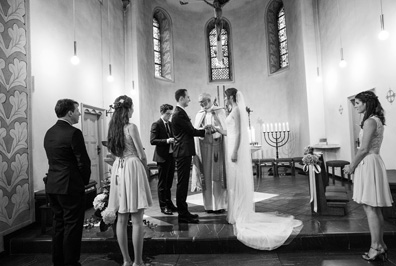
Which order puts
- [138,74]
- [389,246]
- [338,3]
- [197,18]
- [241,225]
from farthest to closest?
[197,18], [138,74], [338,3], [241,225], [389,246]

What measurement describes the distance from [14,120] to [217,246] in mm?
3108

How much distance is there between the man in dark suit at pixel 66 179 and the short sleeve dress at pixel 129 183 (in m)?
0.28

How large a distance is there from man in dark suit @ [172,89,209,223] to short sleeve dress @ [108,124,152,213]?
37.1 inches

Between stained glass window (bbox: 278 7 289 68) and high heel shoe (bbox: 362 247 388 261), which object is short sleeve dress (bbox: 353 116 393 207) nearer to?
high heel shoe (bbox: 362 247 388 261)

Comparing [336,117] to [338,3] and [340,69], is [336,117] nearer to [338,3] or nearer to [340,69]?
[340,69]

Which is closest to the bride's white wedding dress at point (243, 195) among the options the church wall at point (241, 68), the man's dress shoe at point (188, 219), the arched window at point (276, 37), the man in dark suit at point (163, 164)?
the man's dress shoe at point (188, 219)

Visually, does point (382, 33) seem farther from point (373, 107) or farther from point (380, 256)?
point (380, 256)

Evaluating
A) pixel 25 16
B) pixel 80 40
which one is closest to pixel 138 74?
pixel 80 40

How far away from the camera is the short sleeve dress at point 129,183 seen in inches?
90.7

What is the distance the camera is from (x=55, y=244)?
226 cm

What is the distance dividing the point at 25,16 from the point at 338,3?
683cm

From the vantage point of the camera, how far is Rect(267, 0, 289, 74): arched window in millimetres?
9328

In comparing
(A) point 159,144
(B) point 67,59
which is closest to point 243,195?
(A) point 159,144

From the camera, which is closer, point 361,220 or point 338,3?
point 361,220
